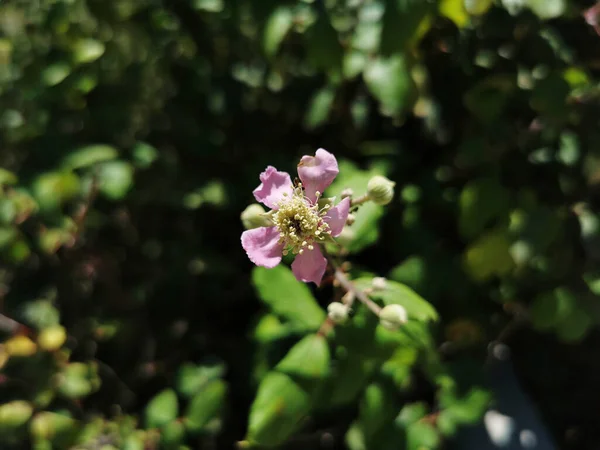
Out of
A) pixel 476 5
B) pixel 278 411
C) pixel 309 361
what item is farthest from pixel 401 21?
pixel 278 411

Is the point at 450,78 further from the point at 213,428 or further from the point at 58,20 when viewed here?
the point at 213,428

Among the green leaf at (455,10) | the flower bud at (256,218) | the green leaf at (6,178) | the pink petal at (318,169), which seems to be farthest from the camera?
the green leaf at (6,178)

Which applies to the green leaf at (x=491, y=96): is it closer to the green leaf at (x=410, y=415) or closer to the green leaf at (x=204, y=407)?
the green leaf at (x=410, y=415)

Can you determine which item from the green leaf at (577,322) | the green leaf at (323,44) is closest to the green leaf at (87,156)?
the green leaf at (323,44)

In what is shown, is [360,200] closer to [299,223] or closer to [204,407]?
[299,223]

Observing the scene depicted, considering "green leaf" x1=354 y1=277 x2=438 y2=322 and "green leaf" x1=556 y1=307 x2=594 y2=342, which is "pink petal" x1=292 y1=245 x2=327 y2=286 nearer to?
"green leaf" x1=354 y1=277 x2=438 y2=322

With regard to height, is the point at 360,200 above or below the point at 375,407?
above

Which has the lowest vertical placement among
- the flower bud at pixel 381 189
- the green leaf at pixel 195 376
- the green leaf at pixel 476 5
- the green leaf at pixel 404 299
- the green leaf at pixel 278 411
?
the green leaf at pixel 278 411
